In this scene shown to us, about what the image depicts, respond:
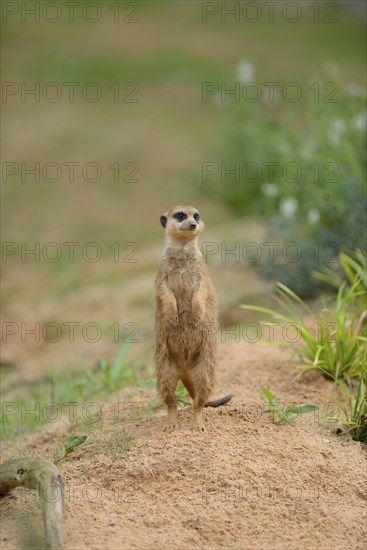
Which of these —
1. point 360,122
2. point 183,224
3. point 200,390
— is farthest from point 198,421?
point 360,122

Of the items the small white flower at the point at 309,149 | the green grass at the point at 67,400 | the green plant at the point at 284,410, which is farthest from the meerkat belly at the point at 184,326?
the small white flower at the point at 309,149

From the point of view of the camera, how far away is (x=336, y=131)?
6520 mm

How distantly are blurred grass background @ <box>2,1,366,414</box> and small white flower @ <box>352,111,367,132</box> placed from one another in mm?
131

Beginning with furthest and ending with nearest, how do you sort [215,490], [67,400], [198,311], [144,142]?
[144,142]
[67,400]
[198,311]
[215,490]

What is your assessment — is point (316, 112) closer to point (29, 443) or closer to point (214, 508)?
point (29, 443)

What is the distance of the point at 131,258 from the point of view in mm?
8578

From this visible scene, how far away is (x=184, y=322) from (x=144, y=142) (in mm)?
8215

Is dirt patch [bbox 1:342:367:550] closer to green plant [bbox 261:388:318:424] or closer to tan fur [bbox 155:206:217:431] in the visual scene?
green plant [bbox 261:388:318:424]

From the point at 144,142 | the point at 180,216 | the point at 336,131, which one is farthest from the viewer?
the point at 144,142

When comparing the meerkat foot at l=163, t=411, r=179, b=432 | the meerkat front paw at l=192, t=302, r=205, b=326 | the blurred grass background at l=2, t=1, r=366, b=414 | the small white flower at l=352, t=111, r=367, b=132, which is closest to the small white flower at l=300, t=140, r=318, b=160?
the blurred grass background at l=2, t=1, r=366, b=414

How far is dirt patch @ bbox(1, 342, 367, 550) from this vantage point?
3027mm

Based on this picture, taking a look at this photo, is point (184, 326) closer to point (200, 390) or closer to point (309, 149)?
point (200, 390)

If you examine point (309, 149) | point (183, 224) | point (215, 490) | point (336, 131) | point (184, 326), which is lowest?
point (215, 490)

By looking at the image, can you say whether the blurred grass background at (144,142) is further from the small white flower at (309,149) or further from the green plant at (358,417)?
the green plant at (358,417)
